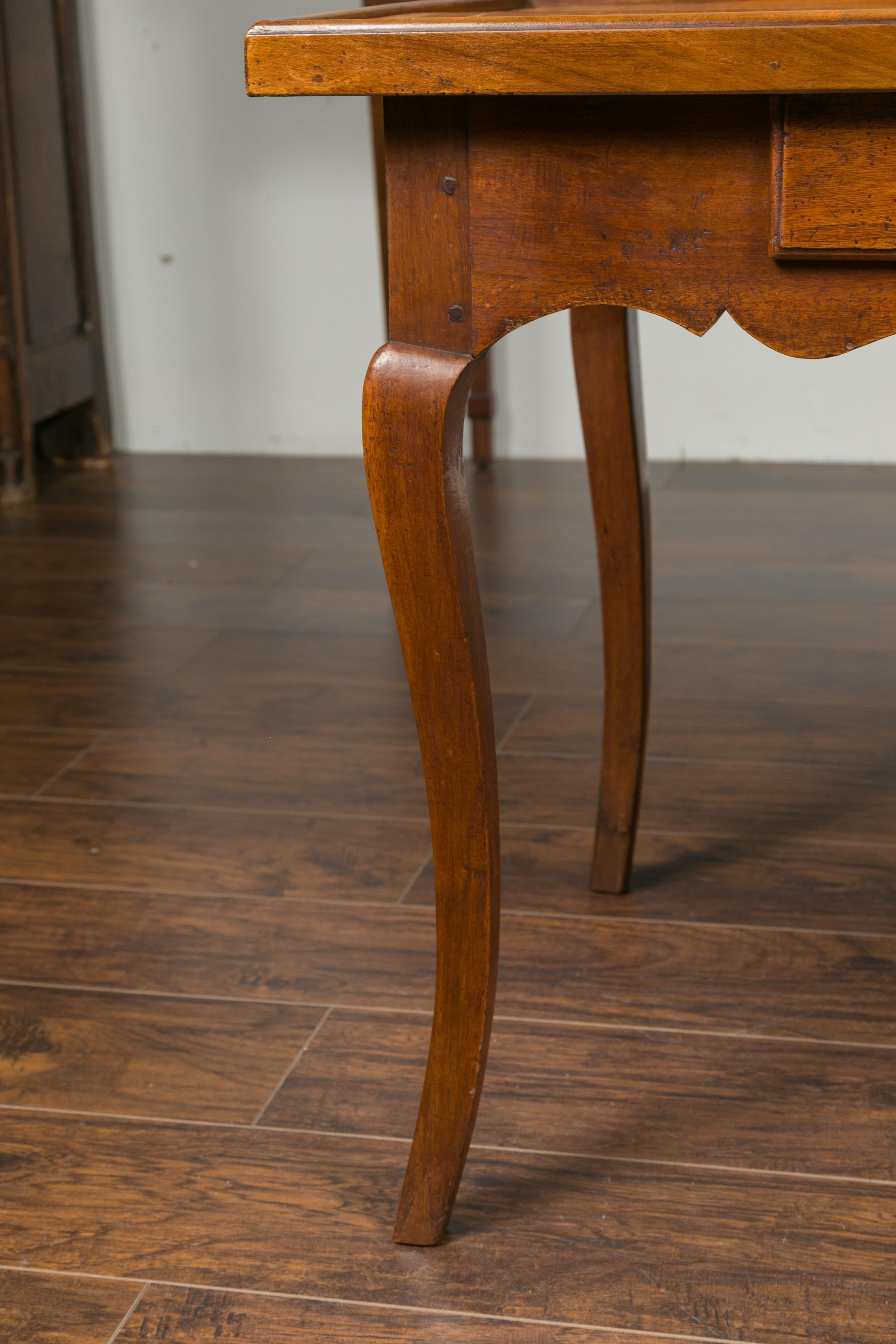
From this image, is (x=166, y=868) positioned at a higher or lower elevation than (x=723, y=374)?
lower

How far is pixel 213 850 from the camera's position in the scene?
139 centimetres

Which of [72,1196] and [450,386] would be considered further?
[72,1196]

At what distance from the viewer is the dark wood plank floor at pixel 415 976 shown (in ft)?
2.81

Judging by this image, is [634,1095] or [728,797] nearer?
[634,1095]

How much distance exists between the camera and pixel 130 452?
3.01 m

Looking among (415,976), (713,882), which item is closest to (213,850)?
(415,976)

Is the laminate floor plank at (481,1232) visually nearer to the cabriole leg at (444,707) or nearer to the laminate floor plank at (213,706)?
the cabriole leg at (444,707)

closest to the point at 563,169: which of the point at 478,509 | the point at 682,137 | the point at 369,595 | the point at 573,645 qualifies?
the point at 682,137

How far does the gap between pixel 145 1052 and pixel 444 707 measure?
43 centimetres

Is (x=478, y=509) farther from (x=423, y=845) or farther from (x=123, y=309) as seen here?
(x=423, y=845)

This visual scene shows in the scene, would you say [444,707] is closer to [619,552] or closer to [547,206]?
[547,206]

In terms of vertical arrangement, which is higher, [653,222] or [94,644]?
[653,222]

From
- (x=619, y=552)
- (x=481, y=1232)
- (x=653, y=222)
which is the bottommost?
(x=481, y=1232)

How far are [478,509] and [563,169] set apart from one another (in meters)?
1.79
